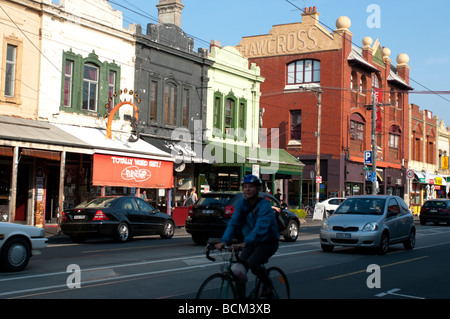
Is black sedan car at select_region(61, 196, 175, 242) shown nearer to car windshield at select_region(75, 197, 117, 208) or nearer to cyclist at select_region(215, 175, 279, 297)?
car windshield at select_region(75, 197, 117, 208)

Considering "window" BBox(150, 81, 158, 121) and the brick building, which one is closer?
"window" BBox(150, 81, 158, 121)

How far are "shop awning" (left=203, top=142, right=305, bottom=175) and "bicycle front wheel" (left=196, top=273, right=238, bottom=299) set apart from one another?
23.6 meters

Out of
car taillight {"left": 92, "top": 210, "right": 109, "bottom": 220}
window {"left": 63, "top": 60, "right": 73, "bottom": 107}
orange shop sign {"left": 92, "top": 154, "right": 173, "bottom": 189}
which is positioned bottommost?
car taillight {"left": 92, "top": 210, "right": 109, "bottom": 220}

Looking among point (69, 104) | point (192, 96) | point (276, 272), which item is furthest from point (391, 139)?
point (276, 272)

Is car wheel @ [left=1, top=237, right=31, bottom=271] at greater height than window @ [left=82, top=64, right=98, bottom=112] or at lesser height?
lesser

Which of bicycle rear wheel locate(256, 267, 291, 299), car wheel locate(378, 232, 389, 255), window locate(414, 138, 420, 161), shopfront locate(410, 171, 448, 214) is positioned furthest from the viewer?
window locate(414, 138, 420, 161)

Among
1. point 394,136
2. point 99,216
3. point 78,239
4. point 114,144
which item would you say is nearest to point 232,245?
point 99,216

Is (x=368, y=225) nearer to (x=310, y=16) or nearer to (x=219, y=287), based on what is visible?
(x=219, y=287)

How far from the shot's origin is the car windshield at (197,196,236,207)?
17.1 meters

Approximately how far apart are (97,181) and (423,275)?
14193 millimetres

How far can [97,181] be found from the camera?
22.5m

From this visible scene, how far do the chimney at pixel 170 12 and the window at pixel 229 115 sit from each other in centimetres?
551

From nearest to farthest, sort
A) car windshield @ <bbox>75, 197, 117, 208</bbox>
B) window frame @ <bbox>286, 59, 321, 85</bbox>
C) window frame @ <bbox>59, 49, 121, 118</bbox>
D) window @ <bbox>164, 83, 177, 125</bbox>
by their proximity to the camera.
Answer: car windshield @ <bbox>75, 197, 117, 208</bbox> → window frame @ <bbox>59, 49, 121, 118</bbox> → window @ <bbox>164, 83, 177, 125</bbox> → window frame @ <bbox>286, 59, 321, 85</bbox>

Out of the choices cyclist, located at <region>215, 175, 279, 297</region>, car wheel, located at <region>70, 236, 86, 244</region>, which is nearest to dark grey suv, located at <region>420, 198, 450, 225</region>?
car wheel, located at <region>70, 236, 86, 244</region>
